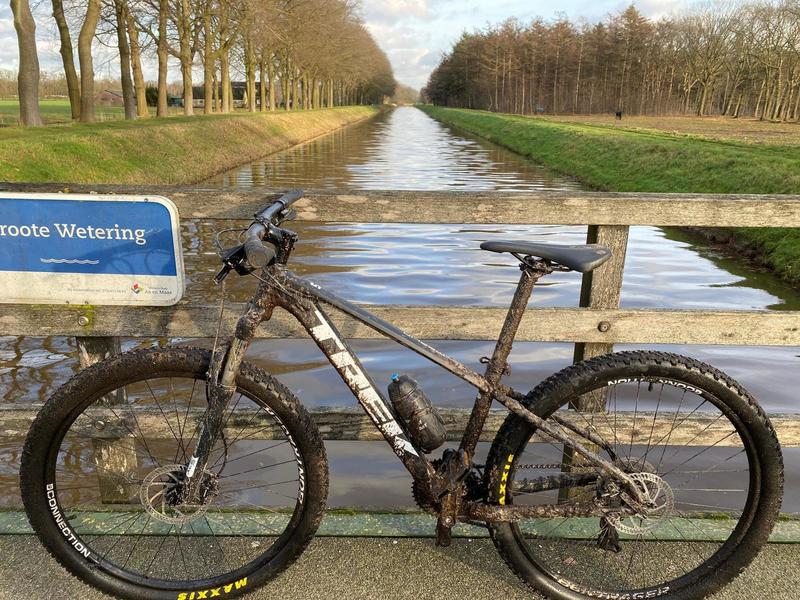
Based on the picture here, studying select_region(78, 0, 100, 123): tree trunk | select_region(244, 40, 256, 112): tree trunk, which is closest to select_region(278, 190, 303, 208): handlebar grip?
select_region(78, 0, 100, 123): tree trunk

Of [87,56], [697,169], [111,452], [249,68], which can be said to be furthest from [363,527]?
[249,68]

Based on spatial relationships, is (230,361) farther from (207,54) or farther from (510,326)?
(207,54)

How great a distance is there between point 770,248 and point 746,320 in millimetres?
9384

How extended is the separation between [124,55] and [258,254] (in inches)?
1144

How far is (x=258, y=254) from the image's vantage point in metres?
2.07

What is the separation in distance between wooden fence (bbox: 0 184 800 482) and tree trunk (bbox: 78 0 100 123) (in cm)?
2320

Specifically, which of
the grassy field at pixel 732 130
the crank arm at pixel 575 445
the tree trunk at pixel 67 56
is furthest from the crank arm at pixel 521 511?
the tree trunk at pixel 67 56

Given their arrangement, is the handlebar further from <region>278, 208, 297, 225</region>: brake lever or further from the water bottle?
the water bottle

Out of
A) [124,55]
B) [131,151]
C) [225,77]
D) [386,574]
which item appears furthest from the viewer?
[225,77]

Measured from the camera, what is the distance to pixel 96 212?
274cm

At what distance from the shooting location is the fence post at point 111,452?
3.05 metres

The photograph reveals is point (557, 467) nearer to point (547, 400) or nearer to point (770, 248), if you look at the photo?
point (547, 400)

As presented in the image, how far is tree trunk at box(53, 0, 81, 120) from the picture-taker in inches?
951

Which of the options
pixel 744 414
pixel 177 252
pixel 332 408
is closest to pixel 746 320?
pixel 744 414
